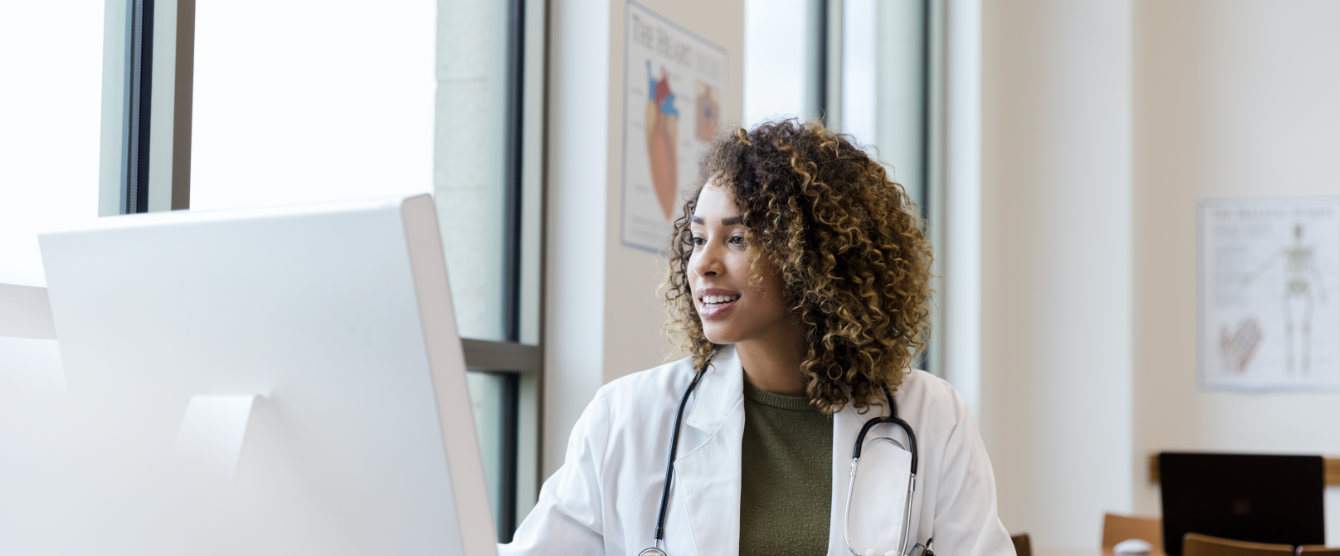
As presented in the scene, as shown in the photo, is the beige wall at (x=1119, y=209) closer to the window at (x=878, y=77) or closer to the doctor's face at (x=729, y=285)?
the window at (x=878, y=77)

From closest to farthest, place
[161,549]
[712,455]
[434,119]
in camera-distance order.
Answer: [161,549] < [712,455] < [434,119]

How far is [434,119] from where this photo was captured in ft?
7.88

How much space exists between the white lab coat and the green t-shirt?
0.08ft

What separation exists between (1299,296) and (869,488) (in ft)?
13.3

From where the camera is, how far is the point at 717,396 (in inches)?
62.6

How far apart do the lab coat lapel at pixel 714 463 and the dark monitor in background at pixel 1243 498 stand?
1762mm

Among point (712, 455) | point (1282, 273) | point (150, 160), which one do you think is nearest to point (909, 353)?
point (712, 455)

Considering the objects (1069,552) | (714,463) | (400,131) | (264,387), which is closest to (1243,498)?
(1069,552)

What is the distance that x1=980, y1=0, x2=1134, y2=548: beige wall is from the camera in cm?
470

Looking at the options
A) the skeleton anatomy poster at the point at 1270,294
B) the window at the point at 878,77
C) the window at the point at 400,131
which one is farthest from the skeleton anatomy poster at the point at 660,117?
the skeleton anatomy poster at the point at 1270,294

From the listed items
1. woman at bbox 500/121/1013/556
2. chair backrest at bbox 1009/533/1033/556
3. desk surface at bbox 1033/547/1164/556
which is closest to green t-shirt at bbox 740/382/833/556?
woman at bbox 500/121/1013/556

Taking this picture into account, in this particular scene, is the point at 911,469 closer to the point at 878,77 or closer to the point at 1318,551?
the point at 1318,551

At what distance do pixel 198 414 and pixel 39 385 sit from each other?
13 centimetres

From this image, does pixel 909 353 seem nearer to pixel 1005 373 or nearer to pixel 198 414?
pixel 198 414
